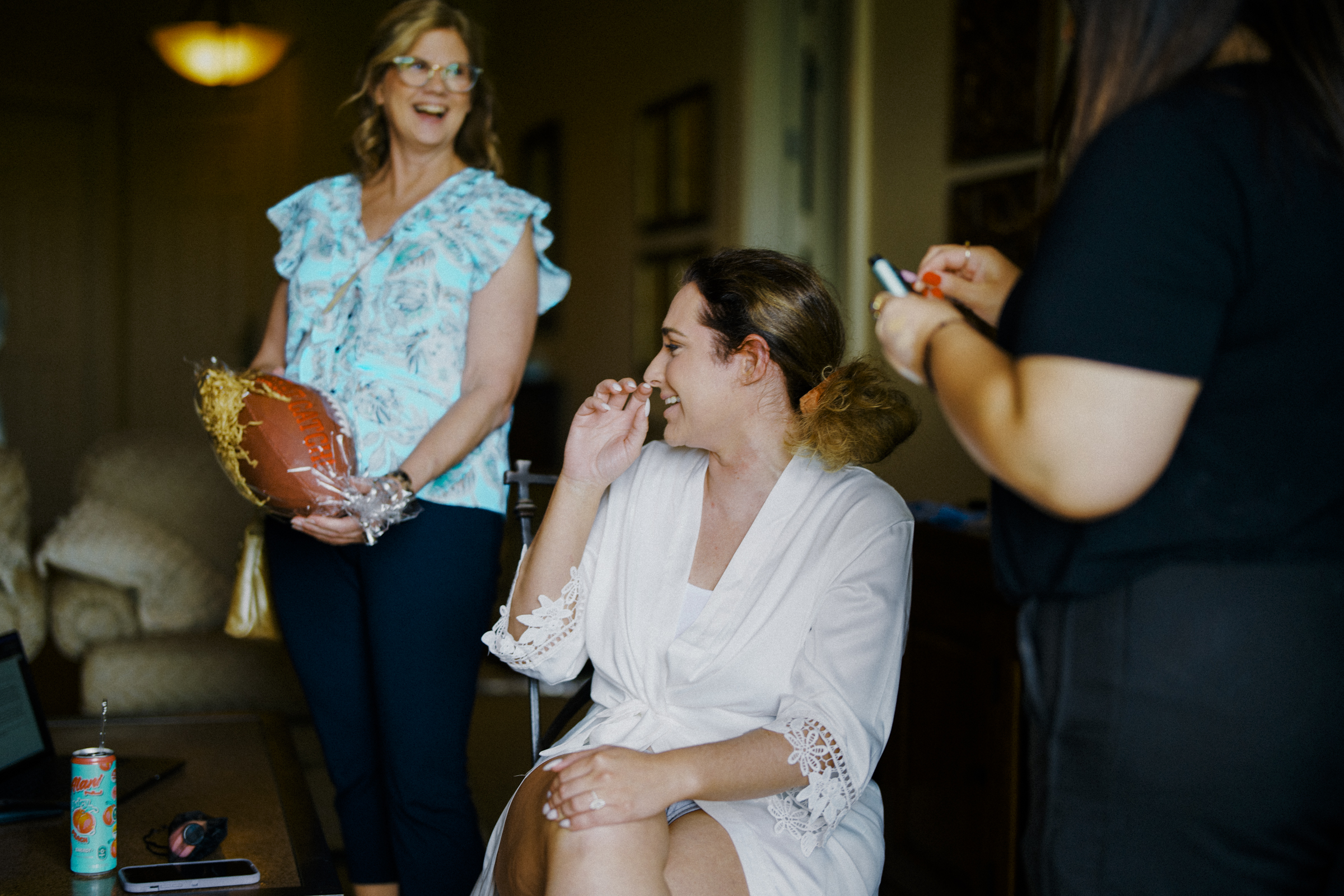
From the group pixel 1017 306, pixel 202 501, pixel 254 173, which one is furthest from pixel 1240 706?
pixel 254 173

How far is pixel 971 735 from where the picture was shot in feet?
6.68

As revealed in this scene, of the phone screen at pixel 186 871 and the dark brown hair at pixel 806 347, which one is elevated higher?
the dark brown hair at pixel 806 347

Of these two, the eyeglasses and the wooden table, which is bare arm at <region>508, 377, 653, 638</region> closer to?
the wooden table

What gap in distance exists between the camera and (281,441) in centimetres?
160

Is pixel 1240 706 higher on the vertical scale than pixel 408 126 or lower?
lower

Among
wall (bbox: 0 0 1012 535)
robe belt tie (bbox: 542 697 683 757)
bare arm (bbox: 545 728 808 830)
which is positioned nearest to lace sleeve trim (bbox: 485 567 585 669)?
robe belt tie (bbox: 542 697 683 757)

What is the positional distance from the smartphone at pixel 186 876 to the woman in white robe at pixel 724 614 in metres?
0.32

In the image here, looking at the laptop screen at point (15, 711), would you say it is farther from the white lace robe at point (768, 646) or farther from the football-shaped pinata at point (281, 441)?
the white lace robe at point (768, 646)

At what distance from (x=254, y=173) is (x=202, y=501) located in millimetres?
3545

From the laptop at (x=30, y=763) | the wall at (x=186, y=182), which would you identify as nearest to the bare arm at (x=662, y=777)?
the laptop at (x=30, y=763)

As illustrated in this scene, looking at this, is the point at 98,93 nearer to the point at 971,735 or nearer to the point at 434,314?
the point at 434,314

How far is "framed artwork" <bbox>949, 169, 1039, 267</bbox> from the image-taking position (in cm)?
257

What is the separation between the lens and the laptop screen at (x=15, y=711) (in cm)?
185

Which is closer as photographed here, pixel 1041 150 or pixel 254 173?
pixel 1041 150
